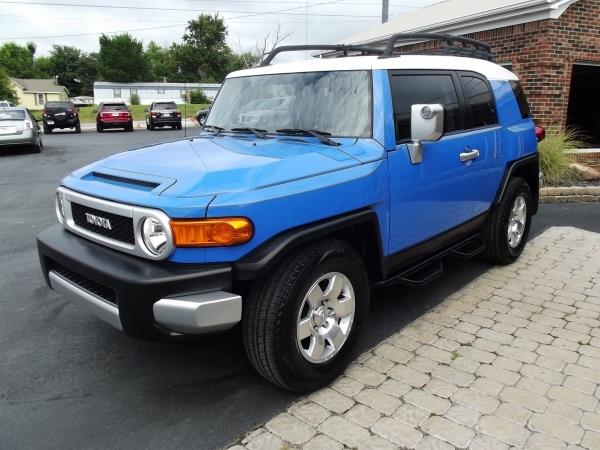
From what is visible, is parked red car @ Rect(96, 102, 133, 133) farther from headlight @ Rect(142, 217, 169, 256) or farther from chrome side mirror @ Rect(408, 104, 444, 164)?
headlight @ Rect(142, 217, 169, 256)

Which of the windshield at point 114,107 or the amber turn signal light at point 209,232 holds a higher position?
the windshield at point 114,107

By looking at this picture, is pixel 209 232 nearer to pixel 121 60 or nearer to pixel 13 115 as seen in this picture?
pixel 13 115

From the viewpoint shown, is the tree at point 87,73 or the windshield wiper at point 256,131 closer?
the windshield wiper at point 256,131

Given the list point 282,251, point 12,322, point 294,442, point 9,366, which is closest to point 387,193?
point 282,251

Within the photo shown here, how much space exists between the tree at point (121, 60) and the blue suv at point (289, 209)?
260ft

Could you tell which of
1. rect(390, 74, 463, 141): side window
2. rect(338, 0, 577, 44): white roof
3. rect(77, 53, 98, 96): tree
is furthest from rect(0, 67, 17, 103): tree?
rect(390, 74, 463, 141): side window

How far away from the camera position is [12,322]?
13.3 ft

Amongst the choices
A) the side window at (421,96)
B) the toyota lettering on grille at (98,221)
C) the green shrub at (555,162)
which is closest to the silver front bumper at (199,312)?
the toyota lettering on grille at (98,221)

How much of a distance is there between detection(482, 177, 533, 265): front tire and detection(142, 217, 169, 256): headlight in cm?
338

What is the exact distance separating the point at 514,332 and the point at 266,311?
6.94ft

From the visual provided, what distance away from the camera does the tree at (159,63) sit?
85.1 meters

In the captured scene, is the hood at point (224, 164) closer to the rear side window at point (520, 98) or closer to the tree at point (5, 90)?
the rear side window at point (520, 98)

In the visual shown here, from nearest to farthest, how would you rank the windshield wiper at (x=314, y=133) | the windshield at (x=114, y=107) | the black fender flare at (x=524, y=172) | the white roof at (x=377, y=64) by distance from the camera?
the windshield wiper at (x=314, y=133)
the white roof at (x=377, y=64)
the black fender flare at (x=524, y=172)
the windshield at (x=114, y=107)

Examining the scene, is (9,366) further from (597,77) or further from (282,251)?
(597,77)
